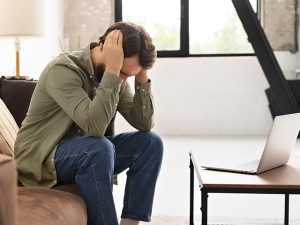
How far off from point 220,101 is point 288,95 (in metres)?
1.30

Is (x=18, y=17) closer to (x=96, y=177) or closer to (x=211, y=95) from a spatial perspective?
(x=96, y=177)

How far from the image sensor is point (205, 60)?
5754 millimetres

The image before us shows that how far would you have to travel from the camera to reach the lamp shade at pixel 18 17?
9.06 feet

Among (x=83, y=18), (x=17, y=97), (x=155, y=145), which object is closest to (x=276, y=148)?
(x=155, y=145)

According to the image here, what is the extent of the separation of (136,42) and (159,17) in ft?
14.3

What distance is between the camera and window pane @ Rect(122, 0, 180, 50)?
19.3 ft

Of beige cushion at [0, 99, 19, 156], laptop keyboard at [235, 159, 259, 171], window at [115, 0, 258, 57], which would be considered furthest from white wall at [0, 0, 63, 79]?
laptop keyboard at [235, 159, 259, 171]

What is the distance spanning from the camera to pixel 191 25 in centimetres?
589

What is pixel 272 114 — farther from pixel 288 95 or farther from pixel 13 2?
pixel 13 2

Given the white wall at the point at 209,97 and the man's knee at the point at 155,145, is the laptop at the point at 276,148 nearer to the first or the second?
the man's knee at the point at 155,145

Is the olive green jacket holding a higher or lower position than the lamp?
lower

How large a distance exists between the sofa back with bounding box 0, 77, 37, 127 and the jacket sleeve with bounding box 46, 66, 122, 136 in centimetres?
45

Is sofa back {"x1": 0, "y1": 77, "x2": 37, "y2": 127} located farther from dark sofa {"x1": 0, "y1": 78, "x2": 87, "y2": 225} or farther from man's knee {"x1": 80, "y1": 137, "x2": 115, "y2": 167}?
man's knee {"x1": 80, "y1": 137, "x2": 115, "y2": 167}

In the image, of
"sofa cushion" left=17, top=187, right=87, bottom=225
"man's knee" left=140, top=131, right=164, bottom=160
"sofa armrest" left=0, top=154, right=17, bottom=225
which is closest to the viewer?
"sofa armrest" left=0, top=154, right=17, bottom=225
